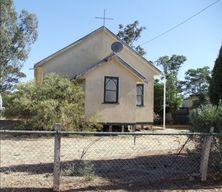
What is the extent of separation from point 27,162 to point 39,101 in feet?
31.0

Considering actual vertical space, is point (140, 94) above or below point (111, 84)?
below

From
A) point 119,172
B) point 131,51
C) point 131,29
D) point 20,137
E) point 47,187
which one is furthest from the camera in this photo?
point 131,29

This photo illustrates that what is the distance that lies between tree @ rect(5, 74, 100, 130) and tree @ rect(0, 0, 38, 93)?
23679 mm

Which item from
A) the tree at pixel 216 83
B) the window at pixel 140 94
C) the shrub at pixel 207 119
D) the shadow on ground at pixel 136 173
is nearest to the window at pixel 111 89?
the window at pixel 140 94

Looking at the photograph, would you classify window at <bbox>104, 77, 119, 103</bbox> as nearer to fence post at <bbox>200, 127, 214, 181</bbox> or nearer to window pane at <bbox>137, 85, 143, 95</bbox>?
window pane at <bbox>137, 85, 143, 95</bbox>

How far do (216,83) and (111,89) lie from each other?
1272 centimetres

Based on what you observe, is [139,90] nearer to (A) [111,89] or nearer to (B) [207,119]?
(A) [111,89]

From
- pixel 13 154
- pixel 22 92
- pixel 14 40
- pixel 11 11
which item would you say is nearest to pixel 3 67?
pixel 14 40

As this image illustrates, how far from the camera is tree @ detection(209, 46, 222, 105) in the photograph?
1084 cm

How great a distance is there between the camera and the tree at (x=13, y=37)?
43.6 meters

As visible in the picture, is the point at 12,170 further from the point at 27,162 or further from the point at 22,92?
the point at 22,92

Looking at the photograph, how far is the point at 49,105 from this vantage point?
772 inches

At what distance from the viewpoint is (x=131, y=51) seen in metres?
26.9

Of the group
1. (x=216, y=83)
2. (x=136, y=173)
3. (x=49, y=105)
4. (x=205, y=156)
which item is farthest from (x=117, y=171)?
(x=49, y=105)
